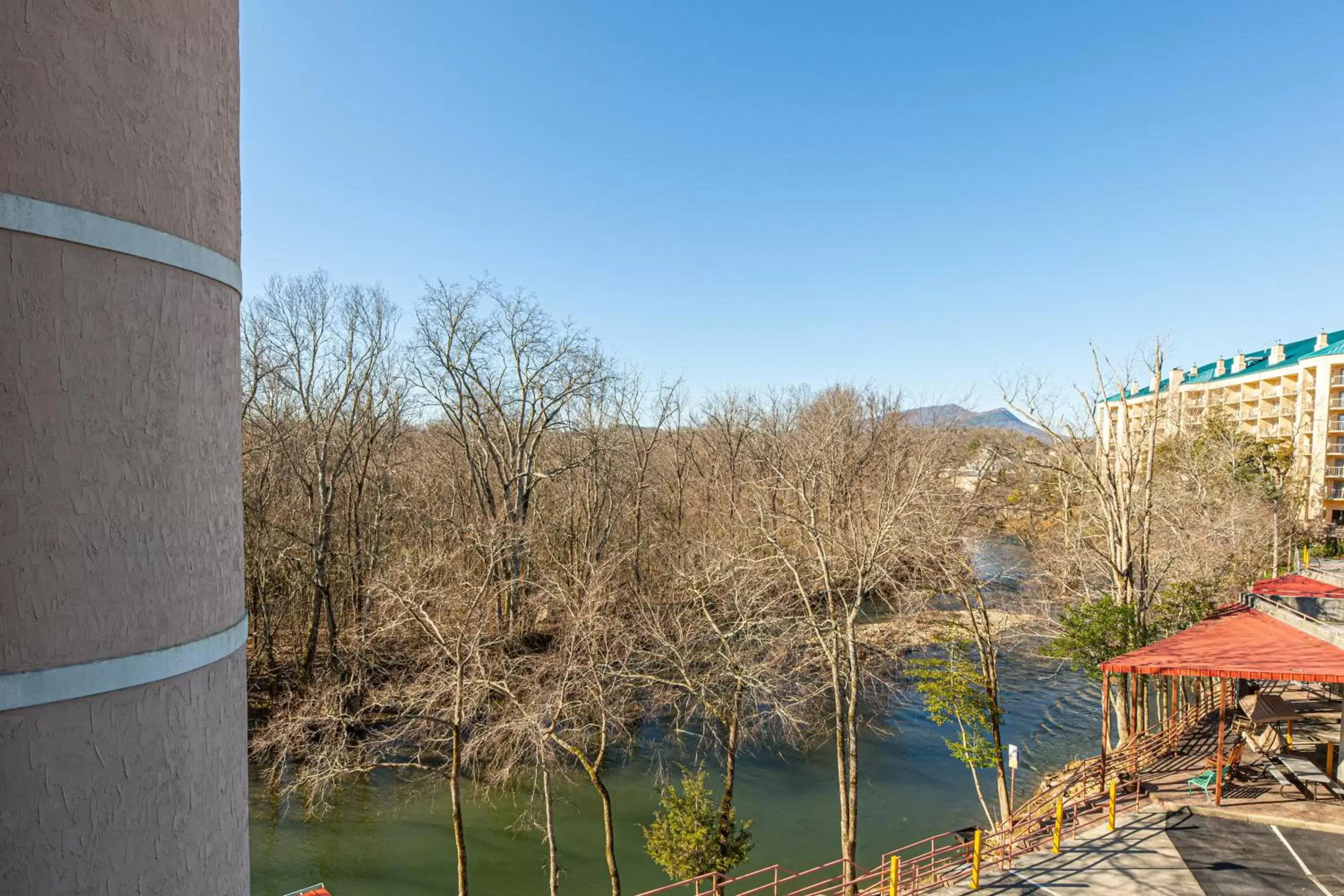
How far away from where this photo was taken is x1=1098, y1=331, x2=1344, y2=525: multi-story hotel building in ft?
149

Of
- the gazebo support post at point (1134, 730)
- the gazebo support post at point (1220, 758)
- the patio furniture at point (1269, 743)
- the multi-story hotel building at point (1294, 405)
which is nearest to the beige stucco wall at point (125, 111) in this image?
the gazebo support post at point (1134, 730)

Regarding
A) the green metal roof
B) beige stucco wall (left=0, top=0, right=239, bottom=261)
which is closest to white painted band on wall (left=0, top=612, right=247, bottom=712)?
beige stucco wall (left=0, top=0, right=239, bottom=261)

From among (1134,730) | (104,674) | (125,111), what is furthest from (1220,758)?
(125,111)

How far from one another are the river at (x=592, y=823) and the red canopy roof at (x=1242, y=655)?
21.5 feet

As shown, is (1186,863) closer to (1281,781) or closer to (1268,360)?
(1281,781)

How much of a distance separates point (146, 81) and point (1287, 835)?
16150 mm

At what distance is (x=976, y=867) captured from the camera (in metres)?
10.7

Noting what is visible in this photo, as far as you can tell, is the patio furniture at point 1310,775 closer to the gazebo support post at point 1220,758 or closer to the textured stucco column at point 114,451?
the gazebo support post at point 1220,758

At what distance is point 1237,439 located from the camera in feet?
134

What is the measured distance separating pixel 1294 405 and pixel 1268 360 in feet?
31.9

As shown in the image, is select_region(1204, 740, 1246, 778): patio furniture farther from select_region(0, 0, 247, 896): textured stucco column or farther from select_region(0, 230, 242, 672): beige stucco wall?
select_region(0, 230, 242, 672): beige stucco wall

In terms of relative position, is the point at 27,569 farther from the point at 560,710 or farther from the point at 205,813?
the point at 560,710

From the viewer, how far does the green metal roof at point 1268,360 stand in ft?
164

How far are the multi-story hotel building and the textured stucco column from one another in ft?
133
